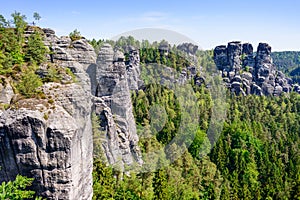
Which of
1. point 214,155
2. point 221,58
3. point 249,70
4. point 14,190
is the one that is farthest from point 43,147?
point 249,70

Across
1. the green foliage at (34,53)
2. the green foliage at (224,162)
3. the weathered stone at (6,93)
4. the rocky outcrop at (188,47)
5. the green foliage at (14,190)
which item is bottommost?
the green foliage at (224,162)

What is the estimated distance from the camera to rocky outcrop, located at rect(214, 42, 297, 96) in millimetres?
78375

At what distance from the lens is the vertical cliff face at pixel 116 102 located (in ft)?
99.7

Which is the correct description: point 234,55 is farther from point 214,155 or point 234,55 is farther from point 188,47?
point 214,155

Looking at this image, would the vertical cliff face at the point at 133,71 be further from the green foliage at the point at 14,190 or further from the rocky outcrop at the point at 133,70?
the green foliage at the point at 14,190

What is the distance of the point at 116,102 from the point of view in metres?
33.0

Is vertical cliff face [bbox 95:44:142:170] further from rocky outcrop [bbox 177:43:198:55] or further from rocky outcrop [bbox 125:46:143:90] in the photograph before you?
rocky outcrop [bbox 177:43:198:55]

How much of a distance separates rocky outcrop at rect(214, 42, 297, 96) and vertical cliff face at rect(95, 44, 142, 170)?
48.4 meters

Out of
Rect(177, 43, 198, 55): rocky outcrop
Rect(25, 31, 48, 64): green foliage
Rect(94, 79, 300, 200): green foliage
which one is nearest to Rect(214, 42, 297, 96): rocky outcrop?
Rect(177, 43, 198, 55): rocky outcrop

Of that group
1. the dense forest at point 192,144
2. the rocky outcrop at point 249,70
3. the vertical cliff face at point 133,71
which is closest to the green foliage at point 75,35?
the dense forest at point 192,144

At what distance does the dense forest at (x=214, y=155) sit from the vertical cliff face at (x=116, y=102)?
2.12m

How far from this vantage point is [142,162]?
113ft

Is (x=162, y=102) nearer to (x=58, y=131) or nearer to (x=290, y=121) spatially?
(x=290, y=121)

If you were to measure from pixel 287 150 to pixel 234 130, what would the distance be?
844 cm
